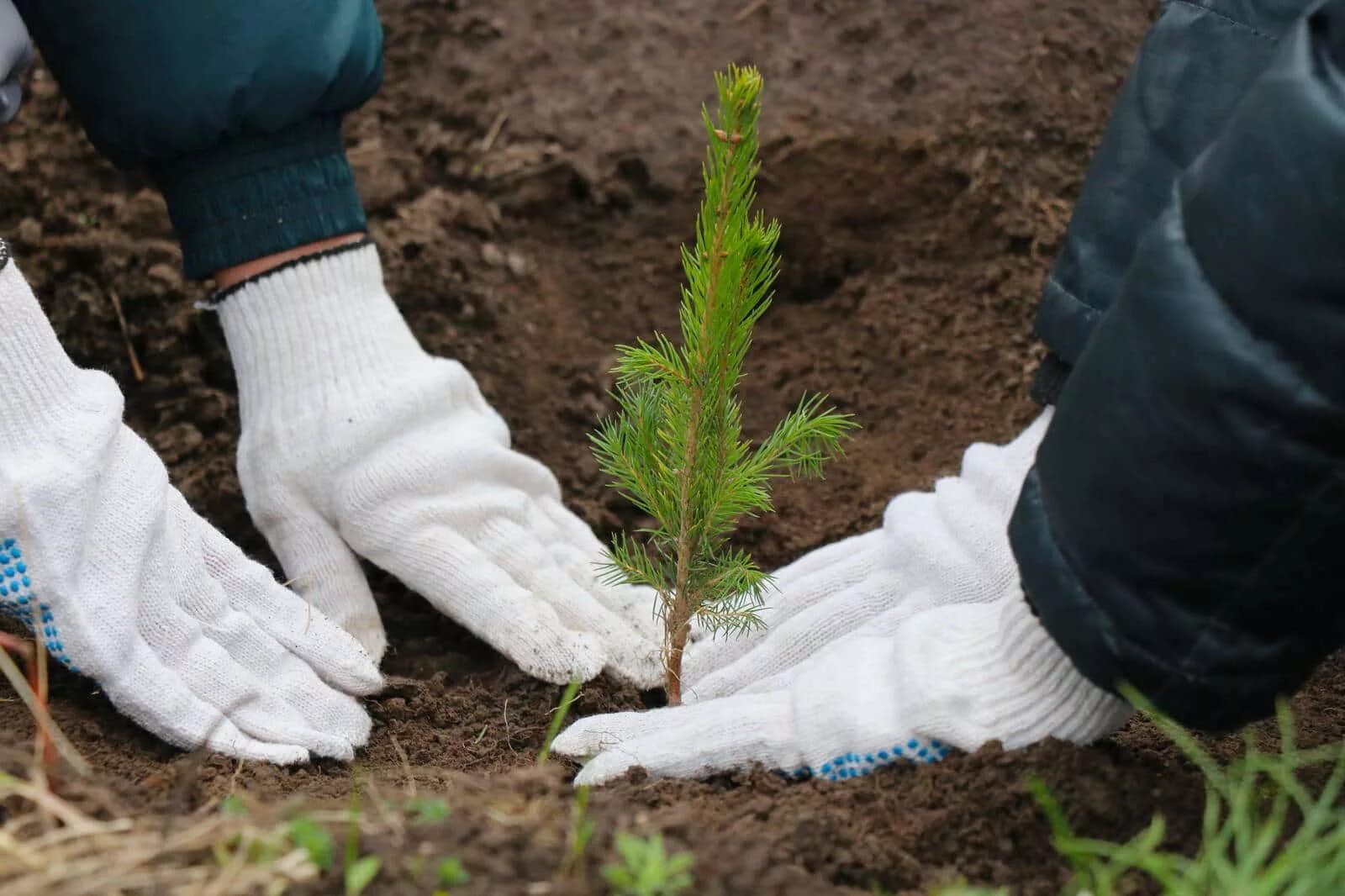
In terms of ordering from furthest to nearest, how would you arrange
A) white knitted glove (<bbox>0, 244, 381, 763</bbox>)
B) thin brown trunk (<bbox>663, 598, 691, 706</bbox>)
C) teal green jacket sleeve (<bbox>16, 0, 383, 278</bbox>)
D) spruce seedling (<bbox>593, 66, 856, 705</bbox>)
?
1. teal green jacket sleeve (<bbox>16, 0, 383, 278</bbox>)
2. thin brown trunk (<bbox>663, 598, 691, 706</bbox>)
3. white knitted glove (<bbox>0, 244, 381, 763</bbox>)
4. spruce seedling (<bbox>593, 66, 856, 705</bbox>)

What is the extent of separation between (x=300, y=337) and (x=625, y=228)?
3.61 feet

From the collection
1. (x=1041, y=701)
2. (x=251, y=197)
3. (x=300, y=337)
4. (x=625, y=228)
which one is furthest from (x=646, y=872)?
(x=625, y=228)

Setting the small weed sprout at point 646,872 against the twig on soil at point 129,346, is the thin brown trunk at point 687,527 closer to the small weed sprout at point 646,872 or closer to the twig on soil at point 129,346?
the small weed sprout at point 646,872

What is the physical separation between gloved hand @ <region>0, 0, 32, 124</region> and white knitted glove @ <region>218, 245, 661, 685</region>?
44 centimetres

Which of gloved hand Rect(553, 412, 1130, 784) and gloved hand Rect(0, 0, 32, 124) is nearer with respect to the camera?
gloved hand Rect(553, 412, 1130, 784)

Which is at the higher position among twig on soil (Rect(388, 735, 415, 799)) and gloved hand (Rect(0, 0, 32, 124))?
gloved hand (Rect(0, 0, 32, 124))

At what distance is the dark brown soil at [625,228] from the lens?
2.51 meters

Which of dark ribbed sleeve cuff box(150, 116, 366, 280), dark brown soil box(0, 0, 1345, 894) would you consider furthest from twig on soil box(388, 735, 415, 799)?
dark ribbed sleeve cuff box(150, 116, 366, 280)

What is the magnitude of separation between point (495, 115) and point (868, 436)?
129cm

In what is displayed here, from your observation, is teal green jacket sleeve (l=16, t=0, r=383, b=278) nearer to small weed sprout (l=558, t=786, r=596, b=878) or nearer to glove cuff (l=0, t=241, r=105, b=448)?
glove cuff (l=0, t=241, r=105, b=448)

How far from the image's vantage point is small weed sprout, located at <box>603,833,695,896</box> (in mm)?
1089

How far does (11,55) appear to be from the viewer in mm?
1918

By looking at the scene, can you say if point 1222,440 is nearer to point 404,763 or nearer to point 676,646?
point 676,646

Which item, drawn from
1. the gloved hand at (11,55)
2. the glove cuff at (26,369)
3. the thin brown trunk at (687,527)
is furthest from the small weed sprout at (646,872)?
the gloved hand at (11,55)
